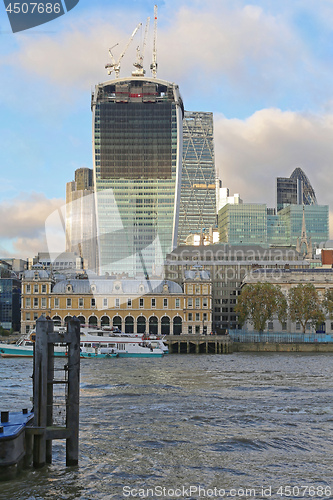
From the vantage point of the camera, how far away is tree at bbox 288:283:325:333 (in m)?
132

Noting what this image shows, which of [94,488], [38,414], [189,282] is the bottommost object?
[94,488]

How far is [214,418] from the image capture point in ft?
135

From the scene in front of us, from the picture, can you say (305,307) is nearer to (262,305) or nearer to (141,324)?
(262,305)

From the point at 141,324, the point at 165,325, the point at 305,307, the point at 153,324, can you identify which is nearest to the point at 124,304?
the point at 141,324

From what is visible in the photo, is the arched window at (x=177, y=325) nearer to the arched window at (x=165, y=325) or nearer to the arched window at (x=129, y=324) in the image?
the arched window at (x=165, y=325)

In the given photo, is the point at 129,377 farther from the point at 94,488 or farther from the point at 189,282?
the point at 189,282

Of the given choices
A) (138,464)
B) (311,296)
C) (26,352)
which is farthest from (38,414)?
(311,296)

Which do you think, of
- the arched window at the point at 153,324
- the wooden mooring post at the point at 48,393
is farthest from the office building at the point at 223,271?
the wooden mooring post at the point at 48,393

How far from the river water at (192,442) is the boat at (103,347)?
4073 cm

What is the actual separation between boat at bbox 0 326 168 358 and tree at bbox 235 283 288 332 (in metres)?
28.4

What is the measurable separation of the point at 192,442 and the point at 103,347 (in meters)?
70.2

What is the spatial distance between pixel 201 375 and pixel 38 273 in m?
83.1

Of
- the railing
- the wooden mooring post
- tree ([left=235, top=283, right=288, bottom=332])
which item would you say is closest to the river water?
the wooden mooring post

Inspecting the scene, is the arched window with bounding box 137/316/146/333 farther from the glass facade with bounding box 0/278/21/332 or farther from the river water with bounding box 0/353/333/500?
the river water with bounding box 0/353/333/500
